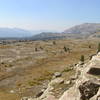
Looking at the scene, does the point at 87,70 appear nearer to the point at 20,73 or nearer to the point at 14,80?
the point at 14,80

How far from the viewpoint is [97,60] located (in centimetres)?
2491

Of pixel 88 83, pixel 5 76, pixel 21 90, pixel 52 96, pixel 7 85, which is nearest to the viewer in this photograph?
pixel 88 83

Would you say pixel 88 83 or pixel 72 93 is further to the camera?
pixel 72 93

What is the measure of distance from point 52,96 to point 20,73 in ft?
143

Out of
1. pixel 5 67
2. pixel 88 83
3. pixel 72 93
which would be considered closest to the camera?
pixel 88 83

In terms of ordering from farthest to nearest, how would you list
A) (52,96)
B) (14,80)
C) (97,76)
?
(14,80)
(52,96)
(97,76)

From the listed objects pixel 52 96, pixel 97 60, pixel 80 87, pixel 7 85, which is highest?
pixel 97 60

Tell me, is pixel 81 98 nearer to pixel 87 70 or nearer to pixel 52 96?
pixel 87 70

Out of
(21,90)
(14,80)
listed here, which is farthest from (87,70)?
(14,80)

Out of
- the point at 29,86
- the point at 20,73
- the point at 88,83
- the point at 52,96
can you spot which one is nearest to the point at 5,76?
the point at 20,73

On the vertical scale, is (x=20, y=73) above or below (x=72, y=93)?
below

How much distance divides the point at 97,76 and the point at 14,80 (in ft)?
141

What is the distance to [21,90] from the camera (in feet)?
165

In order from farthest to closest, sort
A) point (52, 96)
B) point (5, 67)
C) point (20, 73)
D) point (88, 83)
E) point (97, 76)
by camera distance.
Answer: point (5, 67)
point (20, 73)
point (52, 96)
point (97, 76)
point (88, 83)
